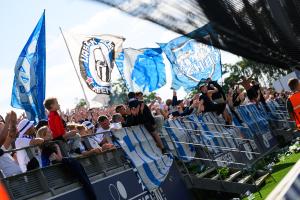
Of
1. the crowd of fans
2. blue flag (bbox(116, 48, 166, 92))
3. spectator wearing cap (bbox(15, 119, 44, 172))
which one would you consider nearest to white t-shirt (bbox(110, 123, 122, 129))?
the crowd of fans

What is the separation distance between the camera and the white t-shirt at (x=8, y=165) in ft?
26.7

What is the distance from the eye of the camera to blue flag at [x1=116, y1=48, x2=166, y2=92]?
64.8 ft

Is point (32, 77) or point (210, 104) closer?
point (32, 77)

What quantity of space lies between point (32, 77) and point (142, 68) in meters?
7.96

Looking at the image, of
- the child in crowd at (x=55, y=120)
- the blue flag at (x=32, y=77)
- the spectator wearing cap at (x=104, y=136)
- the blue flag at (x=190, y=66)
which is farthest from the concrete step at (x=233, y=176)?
the child in crowd at (x=55, y=120)

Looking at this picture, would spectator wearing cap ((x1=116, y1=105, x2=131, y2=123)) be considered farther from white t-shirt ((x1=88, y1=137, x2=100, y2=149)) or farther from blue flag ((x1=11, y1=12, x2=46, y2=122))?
white t-shirt ((x1=88, y1=137, x2=100, y2=149))

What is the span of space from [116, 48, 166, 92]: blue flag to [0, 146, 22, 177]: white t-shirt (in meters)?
10.8

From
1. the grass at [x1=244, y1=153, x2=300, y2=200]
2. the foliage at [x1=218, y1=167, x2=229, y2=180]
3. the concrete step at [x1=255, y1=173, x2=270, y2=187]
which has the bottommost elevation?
the grass at [x1=244, y1=153, x2=300, y2=200]

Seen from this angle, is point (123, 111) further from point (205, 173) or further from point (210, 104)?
point (210, 104)

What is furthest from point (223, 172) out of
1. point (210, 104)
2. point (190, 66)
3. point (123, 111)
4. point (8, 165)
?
point (8, 165)

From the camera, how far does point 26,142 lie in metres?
9.45

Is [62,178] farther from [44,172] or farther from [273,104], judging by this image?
[273,104]

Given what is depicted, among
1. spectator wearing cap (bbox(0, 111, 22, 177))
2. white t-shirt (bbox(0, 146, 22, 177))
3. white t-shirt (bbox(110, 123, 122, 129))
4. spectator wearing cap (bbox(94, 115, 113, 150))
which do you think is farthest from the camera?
white t-shirt (bbox(110, 123, 122, 129))

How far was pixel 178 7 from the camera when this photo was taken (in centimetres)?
335
